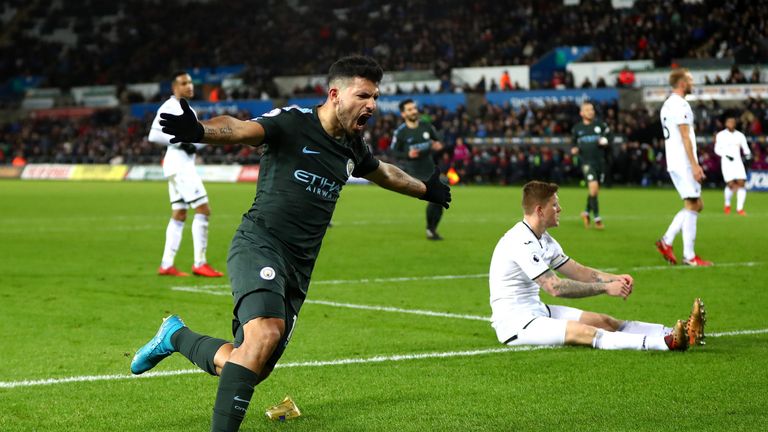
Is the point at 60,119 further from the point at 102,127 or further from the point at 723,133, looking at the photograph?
the point at 723,133

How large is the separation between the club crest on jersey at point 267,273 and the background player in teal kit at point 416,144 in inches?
548

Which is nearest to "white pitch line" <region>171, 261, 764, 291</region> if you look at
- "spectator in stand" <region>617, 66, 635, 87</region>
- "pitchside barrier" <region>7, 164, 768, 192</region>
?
"spectator in stand" <region>617, 66, 635, 87</region>

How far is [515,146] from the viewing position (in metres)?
44.2

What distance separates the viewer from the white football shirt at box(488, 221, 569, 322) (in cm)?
835

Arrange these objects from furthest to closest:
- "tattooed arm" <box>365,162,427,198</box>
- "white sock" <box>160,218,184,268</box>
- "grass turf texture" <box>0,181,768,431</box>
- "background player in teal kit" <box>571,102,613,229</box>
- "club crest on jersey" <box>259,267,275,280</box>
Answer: "background player in teal kit" <box>571,102,613,229</box>, "white sock" <box>160,218,184,268</box>, "tattooed arm" <box>365,162,427,198</box>, "grass turf texture" <box>0,181,768,431</box>, "club crest on jersey" <box>259,267,275,280</box>

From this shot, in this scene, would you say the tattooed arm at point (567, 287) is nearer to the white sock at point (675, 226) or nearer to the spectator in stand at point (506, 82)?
the white sock at point (675, 226)

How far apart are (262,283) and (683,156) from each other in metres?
10.2

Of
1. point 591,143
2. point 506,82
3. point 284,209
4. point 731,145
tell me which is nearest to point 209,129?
point 284,209

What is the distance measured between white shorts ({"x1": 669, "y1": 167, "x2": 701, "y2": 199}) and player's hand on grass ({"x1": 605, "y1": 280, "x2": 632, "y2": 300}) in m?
7.25

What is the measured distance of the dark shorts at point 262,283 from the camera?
5.41 meters

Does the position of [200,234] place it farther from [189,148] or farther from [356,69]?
[356,69]

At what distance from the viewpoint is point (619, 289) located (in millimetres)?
7613

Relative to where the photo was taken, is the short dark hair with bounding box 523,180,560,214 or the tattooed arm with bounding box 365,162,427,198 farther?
the short dark hair with bounding box 523,180,560,214

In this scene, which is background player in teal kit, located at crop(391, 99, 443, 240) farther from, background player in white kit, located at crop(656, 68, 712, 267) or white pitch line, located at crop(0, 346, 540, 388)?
white pitch line, located at crop(0, 346, 540, 388)
